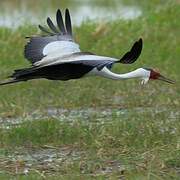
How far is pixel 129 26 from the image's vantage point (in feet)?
36.5

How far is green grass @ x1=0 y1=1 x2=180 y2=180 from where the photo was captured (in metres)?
5.93

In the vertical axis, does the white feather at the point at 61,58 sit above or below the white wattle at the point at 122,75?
above

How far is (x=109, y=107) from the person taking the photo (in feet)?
27.0

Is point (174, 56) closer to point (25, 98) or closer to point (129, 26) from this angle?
point (129, 26)

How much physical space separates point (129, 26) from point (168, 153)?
5.16 metres

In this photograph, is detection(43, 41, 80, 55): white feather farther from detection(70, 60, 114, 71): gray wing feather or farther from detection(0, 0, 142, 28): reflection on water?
detection(0, 0, 142, 28): reflection on water

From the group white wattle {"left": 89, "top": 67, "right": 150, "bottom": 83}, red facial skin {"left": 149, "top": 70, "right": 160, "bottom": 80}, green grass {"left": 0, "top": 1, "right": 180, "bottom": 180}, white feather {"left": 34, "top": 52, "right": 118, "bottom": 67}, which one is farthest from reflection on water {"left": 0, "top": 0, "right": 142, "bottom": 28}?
white feather {"left": 34, "top": 52, "right": 118, "bottom": 67}

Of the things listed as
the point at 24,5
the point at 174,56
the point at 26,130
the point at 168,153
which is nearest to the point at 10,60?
the point at 174,56

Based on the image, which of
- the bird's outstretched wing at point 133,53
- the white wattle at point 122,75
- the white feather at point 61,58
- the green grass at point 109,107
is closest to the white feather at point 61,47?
the white feather at point 61,58

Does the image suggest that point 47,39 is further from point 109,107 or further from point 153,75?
point 109,107

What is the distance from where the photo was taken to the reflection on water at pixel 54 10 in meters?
12.2

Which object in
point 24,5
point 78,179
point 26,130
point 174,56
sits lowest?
point 78,179

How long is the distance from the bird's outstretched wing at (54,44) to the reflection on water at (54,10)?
150 inches

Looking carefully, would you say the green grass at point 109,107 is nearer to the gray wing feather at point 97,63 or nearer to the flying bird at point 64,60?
the flying bird at point 64,60
